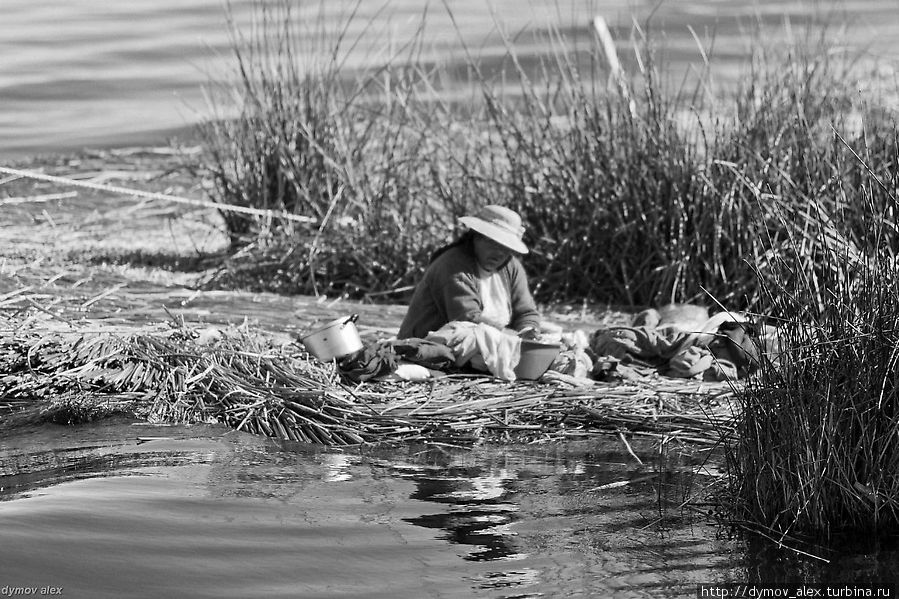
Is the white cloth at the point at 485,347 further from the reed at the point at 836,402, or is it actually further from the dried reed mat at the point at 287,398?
the reed at the point at 836,402

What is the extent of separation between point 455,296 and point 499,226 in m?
0.47

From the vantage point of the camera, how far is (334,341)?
6.35 m

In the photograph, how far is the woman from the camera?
22.7 ft

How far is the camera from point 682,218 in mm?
8711

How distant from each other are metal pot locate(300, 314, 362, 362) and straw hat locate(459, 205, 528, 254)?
3.20 ft

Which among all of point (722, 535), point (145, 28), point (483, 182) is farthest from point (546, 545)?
point (145, 28)

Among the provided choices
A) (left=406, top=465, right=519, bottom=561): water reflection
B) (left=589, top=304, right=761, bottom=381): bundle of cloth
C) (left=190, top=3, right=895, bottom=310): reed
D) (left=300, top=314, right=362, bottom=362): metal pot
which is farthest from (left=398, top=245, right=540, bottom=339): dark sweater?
(left=406, top=465, right=519, bottom=561): water reflection

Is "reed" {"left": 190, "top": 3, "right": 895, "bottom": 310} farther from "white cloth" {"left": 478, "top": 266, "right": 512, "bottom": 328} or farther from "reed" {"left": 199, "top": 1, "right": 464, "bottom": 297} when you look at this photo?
"white cloth" {"left": 478, "top": 266, "right": 512, "bottom": 328}

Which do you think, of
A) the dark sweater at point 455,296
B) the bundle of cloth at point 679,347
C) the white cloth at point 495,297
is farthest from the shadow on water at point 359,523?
the white cloth at point 495,297

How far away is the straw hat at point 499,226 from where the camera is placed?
270 inches

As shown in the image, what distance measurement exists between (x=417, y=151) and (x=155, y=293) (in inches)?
103

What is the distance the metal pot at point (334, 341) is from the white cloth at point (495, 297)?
99 cm

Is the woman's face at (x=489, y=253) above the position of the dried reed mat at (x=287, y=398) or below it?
above

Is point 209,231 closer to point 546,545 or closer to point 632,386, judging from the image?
point 632,386
